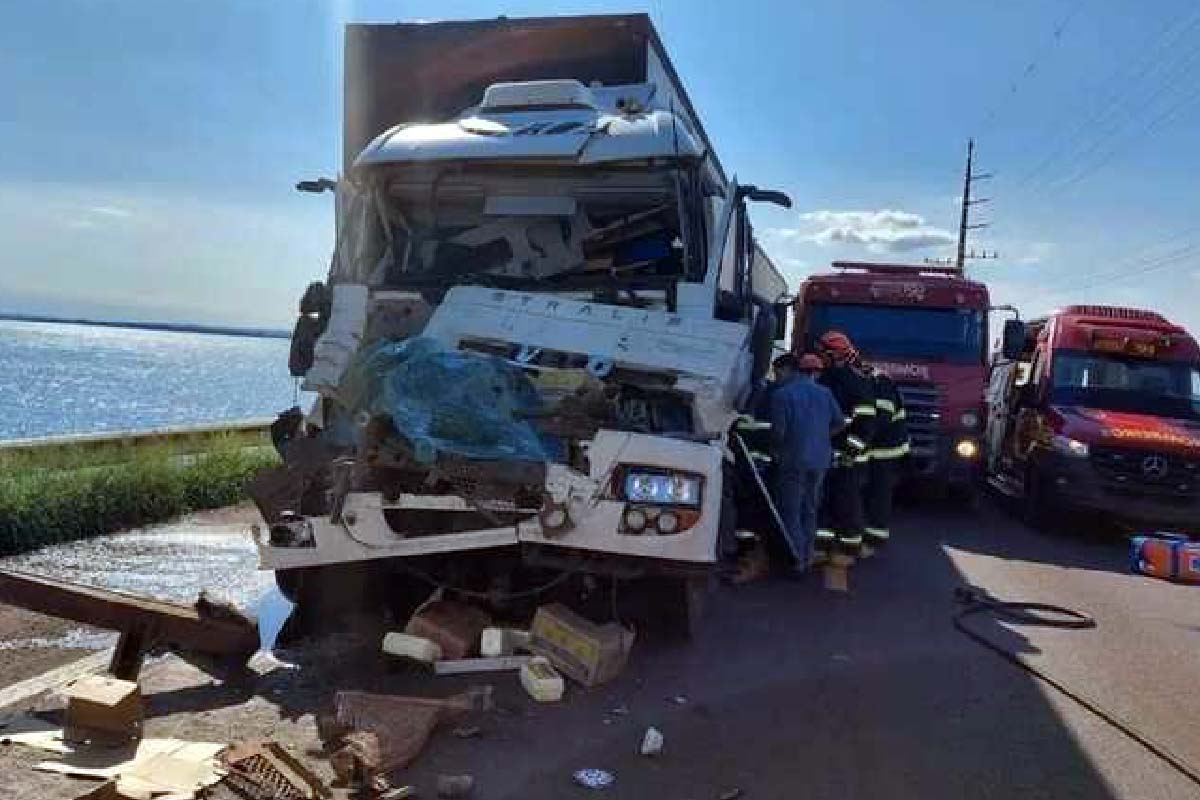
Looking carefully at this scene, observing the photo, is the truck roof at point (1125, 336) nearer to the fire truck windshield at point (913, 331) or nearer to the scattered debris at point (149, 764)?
the fire truck windshield at point (913, 331)

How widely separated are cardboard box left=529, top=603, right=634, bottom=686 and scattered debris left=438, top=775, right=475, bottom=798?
1343mm

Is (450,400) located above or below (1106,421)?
above

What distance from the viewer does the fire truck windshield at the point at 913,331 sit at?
12.3 metres

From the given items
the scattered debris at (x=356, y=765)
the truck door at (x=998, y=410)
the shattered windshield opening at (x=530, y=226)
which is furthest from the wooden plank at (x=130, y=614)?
the truck door at (x=998, y=410)

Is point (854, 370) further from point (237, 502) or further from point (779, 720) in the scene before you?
point (237, 502)

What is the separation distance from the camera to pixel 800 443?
303 inches

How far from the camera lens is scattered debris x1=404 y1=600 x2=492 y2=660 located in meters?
5.18

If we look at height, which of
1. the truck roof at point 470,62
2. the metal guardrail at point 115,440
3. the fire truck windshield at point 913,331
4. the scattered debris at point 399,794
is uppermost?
the truck roof at point 470,62

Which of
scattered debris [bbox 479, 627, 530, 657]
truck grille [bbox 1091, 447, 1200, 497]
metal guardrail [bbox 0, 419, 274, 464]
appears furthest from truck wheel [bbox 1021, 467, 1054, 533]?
metal guardrail [bbox 0, 419, 274, 464]

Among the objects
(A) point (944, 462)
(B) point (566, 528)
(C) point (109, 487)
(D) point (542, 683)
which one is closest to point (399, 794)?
(D) point (542, 683)

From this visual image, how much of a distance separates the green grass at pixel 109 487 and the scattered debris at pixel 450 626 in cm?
369

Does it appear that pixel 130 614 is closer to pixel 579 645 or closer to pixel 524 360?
pixel 579 645

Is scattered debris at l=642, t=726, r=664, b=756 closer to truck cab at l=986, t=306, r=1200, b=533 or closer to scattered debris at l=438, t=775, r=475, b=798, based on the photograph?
scattered debris at l=438, t=775, r=475, b=798

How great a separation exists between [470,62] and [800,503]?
4225mm
